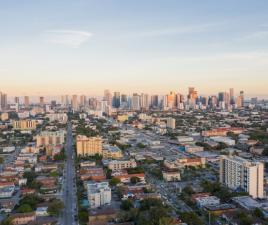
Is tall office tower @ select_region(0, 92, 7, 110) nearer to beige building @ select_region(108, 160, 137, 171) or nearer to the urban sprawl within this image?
the urban sprawl

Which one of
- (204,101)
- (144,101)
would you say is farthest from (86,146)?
(204,101)

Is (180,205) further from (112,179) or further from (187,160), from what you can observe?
(187,160)

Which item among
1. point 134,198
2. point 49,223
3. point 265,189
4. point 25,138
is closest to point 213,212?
point 134,198

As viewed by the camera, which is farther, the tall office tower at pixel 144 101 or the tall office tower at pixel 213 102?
the tall office tower at pixel 213 102

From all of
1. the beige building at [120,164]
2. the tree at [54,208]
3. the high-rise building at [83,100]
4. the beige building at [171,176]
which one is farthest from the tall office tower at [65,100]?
the tree at [54,208]

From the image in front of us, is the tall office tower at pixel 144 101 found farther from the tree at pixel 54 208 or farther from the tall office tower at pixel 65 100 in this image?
the tree at pixel 54 208

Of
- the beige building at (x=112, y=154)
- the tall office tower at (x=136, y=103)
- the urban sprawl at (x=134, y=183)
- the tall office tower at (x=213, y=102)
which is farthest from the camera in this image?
the tall office tower at (x=213, y=102)

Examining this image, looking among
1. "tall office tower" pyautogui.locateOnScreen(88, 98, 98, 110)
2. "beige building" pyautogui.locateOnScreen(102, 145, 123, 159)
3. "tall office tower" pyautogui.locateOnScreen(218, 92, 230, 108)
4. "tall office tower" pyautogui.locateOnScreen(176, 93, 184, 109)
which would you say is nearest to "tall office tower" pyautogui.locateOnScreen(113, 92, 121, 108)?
"tall office tower" pyautogui.locateOnScreen(88, 98, 98, 110)
